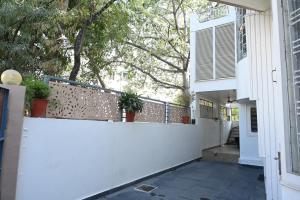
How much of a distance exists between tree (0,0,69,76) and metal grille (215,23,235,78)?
5925mm

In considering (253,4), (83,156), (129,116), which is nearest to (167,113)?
(129,116)

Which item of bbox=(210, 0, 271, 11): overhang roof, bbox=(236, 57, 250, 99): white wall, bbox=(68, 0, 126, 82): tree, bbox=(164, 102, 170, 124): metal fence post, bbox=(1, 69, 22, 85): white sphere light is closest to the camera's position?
bbox=(210, 0, 271, 11): overhang roof

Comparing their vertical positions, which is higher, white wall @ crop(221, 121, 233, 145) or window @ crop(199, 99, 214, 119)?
window @ crop(199, 99, 214, 119)

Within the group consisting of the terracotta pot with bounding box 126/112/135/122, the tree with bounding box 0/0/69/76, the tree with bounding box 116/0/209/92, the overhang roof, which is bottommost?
the terracotta pot with bounding box 126/112/135/122

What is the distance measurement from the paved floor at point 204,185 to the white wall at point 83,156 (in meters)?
0.44

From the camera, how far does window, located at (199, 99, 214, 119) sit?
38.3 feet

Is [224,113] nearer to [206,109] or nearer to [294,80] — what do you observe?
[206,109]

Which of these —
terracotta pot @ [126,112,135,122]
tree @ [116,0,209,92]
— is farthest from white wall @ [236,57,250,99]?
tree @ [116,0,209,92]

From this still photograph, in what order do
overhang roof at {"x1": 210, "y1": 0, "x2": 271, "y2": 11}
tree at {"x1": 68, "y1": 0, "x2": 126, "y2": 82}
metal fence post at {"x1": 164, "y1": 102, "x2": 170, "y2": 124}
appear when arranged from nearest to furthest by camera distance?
overhang roof at {"x1": 210, "y1": 0, "x2": 271, "y2": 11} → tree at {"x1": 68, "y1": 0, "x2": 126, "y2": 82} → metal fence post at {"x1": 164, "y1": 102, "x2": 170, "y2": 124}

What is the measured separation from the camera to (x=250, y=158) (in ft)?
32.5

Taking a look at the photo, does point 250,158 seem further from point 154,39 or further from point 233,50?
point 154,39

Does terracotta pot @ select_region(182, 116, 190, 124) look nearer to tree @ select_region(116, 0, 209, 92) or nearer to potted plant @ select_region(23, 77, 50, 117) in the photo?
tree @ select_region(116, 0, 209, 92)

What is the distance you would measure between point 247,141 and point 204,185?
4.13 meters

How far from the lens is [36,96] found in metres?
4.09
